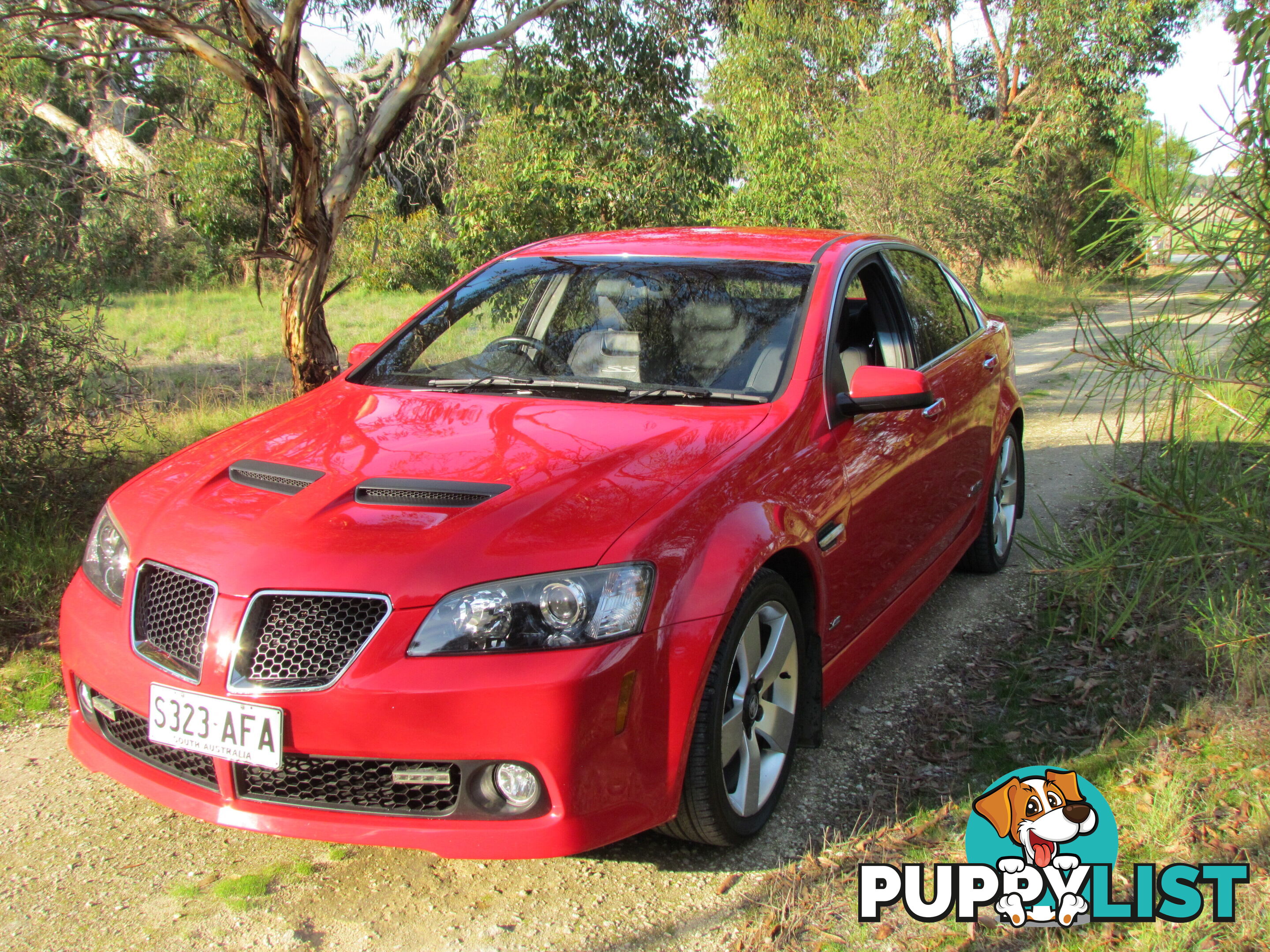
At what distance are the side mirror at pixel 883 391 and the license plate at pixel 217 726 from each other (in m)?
1.96

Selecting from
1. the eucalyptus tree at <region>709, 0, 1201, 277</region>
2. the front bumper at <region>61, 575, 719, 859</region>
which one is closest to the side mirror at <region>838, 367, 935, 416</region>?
the front bumper at <region>61, 575, 719, 859</region>

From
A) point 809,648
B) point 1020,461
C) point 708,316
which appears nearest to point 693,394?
point 708,316

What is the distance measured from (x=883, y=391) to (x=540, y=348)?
123 centimetres

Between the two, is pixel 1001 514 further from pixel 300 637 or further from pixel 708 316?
pixel 300 637

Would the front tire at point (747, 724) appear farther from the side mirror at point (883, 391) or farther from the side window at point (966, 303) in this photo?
the side window at point (966, 303)

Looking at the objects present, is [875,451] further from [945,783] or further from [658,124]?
[658,124]

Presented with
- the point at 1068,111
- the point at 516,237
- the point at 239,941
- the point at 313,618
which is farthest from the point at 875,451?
the point at 1068,111

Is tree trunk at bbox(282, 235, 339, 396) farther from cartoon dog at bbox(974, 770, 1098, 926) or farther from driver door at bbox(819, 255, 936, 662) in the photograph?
cartoon dog at bbox(974, 770, 1098, 926)

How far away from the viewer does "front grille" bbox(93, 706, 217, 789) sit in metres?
2.58

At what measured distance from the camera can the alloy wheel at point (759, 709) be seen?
2764mm

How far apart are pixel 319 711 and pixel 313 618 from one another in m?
0.21

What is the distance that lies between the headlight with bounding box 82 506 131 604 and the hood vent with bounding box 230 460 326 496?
13.3 inches

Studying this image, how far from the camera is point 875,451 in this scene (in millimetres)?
3564

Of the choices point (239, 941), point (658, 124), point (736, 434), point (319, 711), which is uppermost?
point (658, 124)
